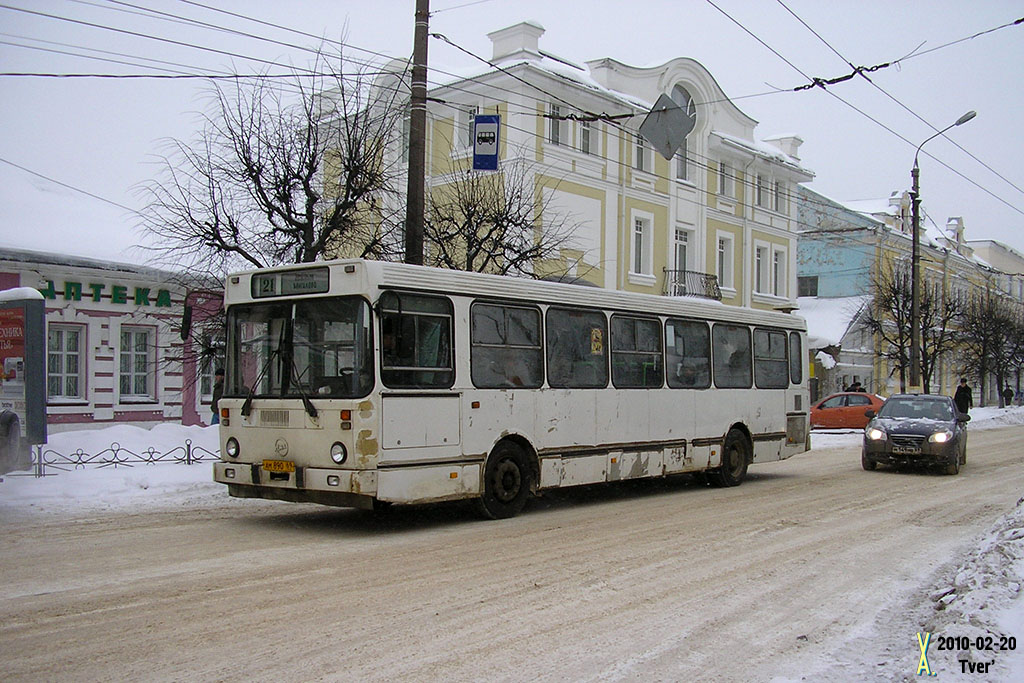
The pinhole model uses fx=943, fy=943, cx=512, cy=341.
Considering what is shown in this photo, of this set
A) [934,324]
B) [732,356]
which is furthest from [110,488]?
[934,324]

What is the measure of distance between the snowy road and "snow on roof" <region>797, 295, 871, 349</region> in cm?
3425

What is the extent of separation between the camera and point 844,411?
32969 millimetres

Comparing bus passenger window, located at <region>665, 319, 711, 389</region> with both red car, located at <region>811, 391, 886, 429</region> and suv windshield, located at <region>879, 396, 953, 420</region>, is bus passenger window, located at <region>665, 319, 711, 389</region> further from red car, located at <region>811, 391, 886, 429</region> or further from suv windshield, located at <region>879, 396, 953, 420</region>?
red car, located at <region>811, 391, 886, 429</region>

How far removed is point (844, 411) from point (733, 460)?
60.8 feet

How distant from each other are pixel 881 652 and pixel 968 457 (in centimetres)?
1855

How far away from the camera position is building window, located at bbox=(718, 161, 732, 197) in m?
38.2

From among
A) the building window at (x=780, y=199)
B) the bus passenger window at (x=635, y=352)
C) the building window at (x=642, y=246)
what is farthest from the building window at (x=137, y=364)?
the building window at (x=780, y=199)

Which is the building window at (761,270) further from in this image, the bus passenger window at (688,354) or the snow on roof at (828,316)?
the bus passenger window at (688,354)

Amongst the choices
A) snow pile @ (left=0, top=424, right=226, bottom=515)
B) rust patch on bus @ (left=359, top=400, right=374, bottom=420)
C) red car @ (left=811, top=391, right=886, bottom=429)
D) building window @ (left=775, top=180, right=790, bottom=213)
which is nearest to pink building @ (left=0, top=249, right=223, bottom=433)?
snow pile @ (left=0, top=424, right=226, bottom=515)

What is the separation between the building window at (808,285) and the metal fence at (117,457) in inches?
1735

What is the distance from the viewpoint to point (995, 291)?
211 feet

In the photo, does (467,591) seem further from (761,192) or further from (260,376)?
(761,192)

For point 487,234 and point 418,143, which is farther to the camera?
point 487,234

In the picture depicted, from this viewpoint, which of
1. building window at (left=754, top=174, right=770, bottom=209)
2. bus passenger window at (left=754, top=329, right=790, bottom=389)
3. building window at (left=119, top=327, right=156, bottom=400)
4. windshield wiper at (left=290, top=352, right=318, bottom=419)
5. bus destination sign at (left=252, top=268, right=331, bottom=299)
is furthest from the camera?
building window at (left=754, top=174, right=770, bottom=209)
